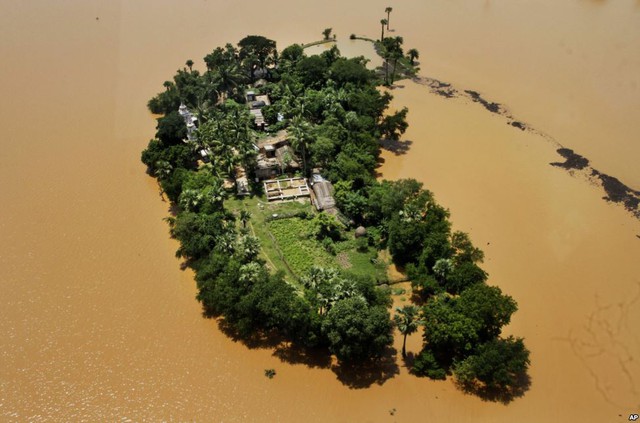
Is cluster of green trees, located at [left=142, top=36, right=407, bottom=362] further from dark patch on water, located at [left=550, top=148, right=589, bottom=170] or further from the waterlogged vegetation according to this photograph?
dark patch on water, located at [left=550, top=148, right=589, bottom=170]

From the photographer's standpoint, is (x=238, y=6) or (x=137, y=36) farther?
(x=238, y=6)

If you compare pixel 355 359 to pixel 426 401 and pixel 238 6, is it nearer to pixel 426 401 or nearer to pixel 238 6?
pixel 426 401

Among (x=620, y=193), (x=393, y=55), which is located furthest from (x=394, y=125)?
(x=620, y=193)

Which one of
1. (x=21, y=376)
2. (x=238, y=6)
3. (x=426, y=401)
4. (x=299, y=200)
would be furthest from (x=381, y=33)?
(x=21, y=376)

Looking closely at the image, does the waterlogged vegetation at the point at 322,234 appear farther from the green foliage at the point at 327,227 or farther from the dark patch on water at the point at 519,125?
the dark patch on water at the point at 519,125

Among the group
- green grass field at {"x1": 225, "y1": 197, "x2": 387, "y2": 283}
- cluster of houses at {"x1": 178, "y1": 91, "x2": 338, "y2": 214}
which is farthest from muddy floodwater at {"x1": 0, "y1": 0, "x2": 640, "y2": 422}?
cluster of houses at {"x1": 178, "y1": 91, "x2": 338, "y2": 214}

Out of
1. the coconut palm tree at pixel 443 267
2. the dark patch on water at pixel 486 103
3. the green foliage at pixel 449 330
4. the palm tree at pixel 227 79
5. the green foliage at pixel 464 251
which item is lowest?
the green foliage at pixel 449 330

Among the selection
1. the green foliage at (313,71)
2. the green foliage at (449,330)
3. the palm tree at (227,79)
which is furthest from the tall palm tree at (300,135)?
the green foliage at (449,330)
